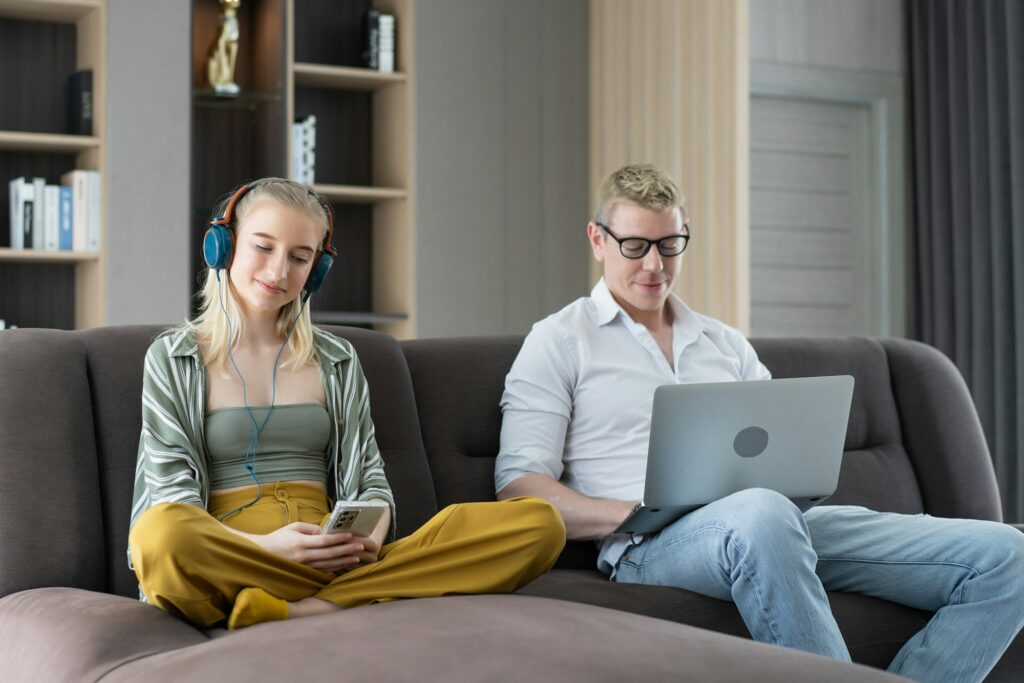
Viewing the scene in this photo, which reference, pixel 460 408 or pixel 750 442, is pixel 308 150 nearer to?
pixel 460 408

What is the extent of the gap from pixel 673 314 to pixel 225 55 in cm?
240

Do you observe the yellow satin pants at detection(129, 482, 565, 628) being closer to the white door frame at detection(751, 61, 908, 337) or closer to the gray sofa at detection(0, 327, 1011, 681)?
the gray sofa at detection(0, 327, 1011, 681)

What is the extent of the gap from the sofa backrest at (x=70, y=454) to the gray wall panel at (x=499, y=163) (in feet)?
7.52

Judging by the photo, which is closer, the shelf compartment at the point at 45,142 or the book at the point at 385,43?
the shelf compartment at the point at 45,142

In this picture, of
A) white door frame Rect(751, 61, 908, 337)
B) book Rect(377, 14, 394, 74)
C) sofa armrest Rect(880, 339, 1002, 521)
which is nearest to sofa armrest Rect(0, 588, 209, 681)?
sofa armrest Rect(880, 339, 1002, 521)

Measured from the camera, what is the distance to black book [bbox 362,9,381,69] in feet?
14.4

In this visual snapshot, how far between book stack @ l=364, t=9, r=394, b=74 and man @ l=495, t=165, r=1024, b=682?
7.28 ft

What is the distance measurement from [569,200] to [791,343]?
2.11m

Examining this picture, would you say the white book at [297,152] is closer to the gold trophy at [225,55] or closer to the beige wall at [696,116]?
the gold trophy at [225,55]

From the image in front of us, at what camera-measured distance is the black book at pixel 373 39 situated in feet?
14.4

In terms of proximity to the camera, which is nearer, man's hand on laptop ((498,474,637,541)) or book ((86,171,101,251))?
man's hand on laptop ((498,474,637,541))

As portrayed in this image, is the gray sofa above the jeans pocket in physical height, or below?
above

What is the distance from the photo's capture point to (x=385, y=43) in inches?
173

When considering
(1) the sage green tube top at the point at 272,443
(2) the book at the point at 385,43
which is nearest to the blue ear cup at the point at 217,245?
(1) the sage green tube top at the point at 272,443
